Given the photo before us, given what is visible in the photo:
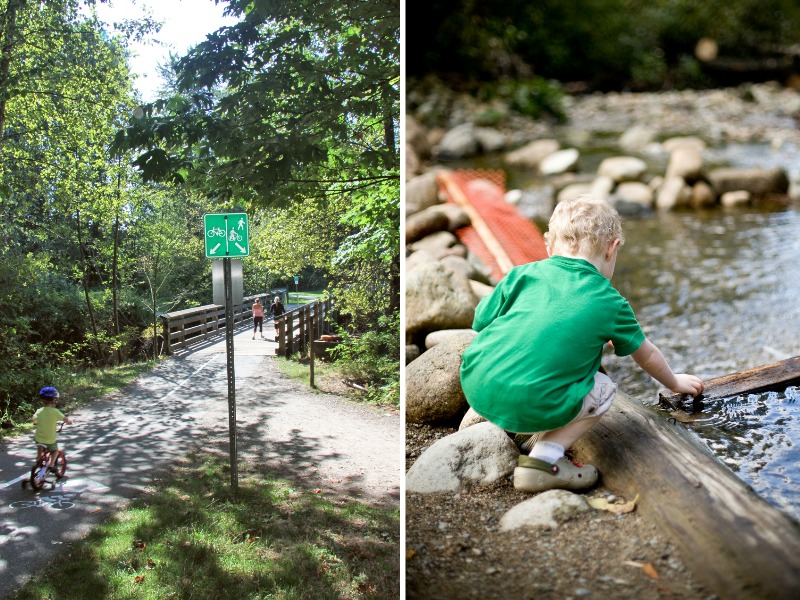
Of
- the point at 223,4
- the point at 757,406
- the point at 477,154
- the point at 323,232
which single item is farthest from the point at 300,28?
the point at 757,406

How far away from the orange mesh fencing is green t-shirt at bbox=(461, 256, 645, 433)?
747 mm

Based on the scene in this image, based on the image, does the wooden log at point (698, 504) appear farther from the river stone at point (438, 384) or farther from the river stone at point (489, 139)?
the river stone at point (489, 139)

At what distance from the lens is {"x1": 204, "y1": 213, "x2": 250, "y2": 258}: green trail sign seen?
90.3 inches

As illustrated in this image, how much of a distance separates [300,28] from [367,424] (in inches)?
52.2

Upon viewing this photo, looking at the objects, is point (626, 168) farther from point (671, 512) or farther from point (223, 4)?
point (671, 512)

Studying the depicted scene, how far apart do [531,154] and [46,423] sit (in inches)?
90.2

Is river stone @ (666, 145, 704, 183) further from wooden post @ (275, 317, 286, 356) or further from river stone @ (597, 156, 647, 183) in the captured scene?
wooden post @ (275, 317, 286, 356)

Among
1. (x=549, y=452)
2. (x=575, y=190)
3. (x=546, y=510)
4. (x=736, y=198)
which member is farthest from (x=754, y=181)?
(x=546, y=510)

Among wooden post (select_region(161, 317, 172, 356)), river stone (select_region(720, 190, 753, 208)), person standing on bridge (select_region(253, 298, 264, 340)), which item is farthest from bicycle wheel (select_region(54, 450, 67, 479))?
river stone (select_region(720, 190, 753, 208))

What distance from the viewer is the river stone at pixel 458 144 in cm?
330

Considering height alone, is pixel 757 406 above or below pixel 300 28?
below

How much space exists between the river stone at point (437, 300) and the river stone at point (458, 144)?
4.38ft

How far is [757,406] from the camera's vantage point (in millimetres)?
1509

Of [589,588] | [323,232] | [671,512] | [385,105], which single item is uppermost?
[385,105]
